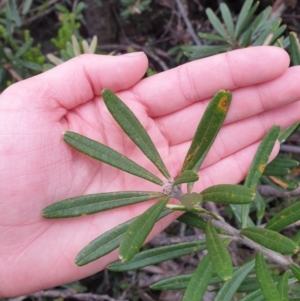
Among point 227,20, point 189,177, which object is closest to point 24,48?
point 227,20

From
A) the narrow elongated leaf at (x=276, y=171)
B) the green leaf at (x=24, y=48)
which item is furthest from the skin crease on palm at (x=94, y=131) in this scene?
the green leaf at (x=24, y=48)

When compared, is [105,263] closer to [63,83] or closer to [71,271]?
[71,271]

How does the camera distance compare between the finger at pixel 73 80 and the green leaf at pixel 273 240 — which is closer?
the green leaf at pixel 273 240

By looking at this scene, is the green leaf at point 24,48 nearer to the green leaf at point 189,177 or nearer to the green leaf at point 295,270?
the green leaf at point 189,177

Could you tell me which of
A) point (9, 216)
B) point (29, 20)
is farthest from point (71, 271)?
point (29, 20)

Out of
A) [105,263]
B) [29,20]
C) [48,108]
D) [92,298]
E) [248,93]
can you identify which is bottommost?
[92,298]

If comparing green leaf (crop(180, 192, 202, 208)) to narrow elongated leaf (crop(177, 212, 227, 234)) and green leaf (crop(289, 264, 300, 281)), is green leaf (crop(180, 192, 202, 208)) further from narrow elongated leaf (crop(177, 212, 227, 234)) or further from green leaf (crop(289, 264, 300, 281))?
green leaf (crop(289, 264, 300, 281))

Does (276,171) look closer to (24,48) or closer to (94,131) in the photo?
(94,131)
